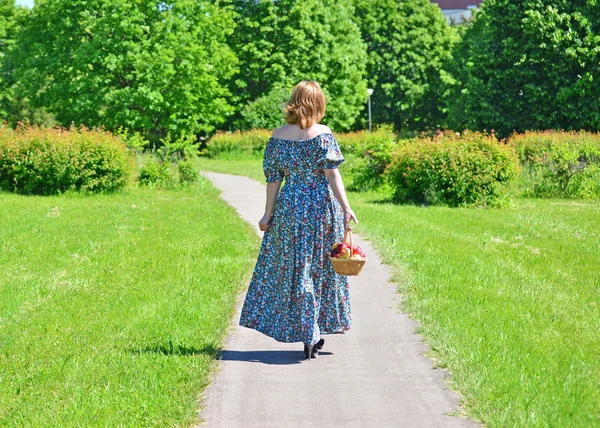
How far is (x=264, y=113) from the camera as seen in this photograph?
50.8 m

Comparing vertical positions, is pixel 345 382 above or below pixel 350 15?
below

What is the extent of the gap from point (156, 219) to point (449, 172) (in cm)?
580

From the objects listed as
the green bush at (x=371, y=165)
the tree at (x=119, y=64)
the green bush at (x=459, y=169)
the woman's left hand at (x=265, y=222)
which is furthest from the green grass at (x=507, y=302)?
the tree at (x=119, y=64)

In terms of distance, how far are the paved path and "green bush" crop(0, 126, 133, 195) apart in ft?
46.8

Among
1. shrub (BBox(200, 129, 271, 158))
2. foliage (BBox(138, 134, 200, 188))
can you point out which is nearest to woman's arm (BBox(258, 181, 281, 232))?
foliage (BBox(138, 134, 200, 188))

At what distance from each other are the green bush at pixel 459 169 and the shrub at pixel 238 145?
80.0 ft

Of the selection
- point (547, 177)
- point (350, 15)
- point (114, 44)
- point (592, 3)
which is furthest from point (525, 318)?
point (350, 15)

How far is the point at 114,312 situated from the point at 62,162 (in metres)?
13.9

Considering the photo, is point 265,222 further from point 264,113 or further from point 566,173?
point 264,113

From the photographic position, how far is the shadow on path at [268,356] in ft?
23.7

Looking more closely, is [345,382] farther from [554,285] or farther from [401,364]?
[554,285]

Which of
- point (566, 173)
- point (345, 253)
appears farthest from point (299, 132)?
point (566, 173)

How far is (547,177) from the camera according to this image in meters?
22.2

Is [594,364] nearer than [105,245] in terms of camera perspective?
Yes
